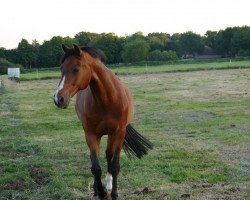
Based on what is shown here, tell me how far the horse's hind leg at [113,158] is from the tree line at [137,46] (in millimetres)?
63198

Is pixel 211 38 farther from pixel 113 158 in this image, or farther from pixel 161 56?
pixel 113 158

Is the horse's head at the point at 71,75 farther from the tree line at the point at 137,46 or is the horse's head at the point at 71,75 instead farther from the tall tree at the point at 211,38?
the tall tree at the point at 211,38

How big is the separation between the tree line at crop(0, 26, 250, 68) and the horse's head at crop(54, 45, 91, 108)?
210 ft

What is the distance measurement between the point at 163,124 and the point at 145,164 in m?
5.25

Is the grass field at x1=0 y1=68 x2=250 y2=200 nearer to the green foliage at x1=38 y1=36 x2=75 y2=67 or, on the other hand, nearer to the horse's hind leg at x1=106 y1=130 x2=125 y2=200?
the horse's hind leg at x1=106 y1=130 x2=125 y2=200

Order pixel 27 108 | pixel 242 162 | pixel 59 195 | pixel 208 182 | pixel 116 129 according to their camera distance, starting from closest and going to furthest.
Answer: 1. pixel 116 129
2. pixel 59 195
3. pixel 208 182
4. pixel 242 162
5. pixel 27 108

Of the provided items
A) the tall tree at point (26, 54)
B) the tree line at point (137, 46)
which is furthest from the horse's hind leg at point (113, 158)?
the tall tree at point (26, 54)

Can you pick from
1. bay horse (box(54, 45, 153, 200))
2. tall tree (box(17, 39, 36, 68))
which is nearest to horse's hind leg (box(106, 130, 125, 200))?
bay horse (box(54, 45, 153, 200))

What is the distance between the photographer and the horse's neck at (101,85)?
5.57m

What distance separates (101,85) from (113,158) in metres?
1.11

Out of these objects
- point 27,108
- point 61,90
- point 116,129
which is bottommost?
point 27,108

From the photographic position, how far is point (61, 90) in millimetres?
4727

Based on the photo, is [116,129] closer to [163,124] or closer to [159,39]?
[163,124]

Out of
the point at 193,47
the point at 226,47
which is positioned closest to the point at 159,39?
the point at 193,47
